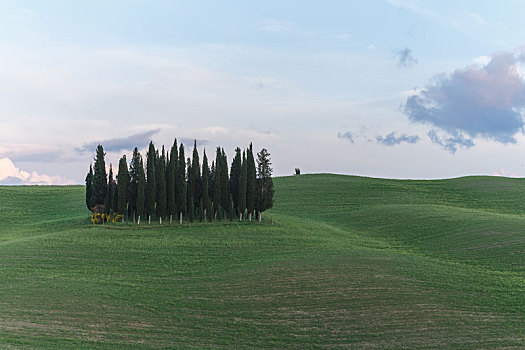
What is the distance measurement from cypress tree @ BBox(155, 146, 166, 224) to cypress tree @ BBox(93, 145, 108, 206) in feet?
34.7

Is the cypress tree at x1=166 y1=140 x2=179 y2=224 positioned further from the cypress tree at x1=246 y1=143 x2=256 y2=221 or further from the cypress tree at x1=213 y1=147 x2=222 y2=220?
the cypress tree at x1=246 y1=143 x2=256 y2=221

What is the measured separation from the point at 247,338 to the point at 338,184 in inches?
3215

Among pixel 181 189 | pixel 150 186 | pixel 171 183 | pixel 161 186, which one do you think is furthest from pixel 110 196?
pixel 181 189

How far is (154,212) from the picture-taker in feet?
225

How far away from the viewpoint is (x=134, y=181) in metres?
69.6

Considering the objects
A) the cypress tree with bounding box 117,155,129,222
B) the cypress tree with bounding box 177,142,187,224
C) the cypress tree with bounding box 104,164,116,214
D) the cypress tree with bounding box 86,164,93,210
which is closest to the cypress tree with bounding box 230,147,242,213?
the cypress tree with bounding box 177,142,187,224

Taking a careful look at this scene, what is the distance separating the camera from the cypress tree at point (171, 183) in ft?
214

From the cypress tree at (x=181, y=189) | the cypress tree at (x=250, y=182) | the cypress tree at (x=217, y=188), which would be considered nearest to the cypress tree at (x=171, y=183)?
the cypress tree at (x=181, y=189)

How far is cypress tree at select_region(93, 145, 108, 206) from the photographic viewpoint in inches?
2820

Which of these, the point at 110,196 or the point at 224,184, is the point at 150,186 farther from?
the point at 224,184

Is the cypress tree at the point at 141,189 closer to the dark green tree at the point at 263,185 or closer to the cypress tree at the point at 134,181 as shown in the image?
the cypress tree at the point at 134,181

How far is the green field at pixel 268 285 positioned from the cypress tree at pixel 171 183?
171 inches

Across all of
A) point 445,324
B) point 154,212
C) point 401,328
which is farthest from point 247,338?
point 154,212

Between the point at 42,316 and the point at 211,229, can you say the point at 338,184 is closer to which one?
the point at 211,229
